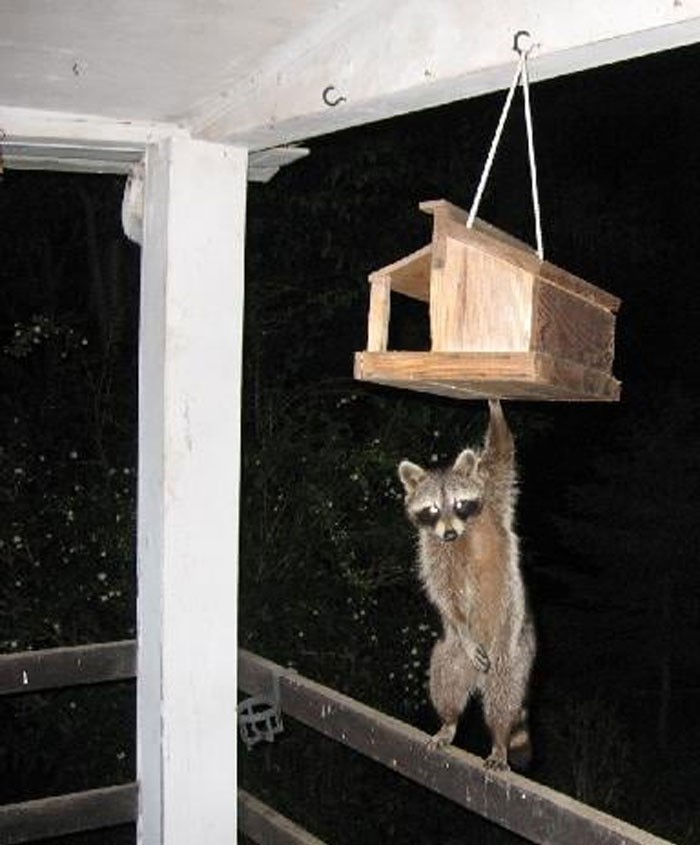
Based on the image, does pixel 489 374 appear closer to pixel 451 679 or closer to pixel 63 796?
pixel 451 679

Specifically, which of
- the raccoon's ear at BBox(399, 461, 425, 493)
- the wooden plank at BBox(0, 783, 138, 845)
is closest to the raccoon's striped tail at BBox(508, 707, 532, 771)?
the raccoon's ear at BBox(399, 461, 425, 493)

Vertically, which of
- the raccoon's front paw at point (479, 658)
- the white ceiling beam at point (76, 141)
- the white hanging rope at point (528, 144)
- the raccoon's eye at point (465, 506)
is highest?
the white ceiling beam at point (76, 141)

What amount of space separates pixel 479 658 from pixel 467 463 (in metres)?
0.48

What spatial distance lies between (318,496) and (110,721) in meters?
1.56

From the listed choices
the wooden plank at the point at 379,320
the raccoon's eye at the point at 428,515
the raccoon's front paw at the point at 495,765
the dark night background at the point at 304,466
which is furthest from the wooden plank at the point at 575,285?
the dark night background at the point at 304,466

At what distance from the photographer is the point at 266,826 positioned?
2754 millimetres

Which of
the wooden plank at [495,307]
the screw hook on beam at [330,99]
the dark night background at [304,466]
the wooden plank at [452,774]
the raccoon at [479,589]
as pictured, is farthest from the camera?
the dark night background at [304,466]

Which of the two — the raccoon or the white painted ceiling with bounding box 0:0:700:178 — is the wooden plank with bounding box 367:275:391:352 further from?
the raccoon

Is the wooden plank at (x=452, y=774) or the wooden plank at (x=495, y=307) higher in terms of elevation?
the wooden plank at (x=495, y=307)

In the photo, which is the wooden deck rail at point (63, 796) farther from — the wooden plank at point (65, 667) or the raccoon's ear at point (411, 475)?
the raccoon's ear at point (411, 475)

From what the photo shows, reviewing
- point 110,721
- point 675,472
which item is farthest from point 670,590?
point 110,721

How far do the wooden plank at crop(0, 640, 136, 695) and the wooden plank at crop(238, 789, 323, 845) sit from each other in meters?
0.44

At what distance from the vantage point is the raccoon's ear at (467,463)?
8.41ft

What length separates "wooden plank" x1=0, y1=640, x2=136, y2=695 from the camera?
9.07 ft
